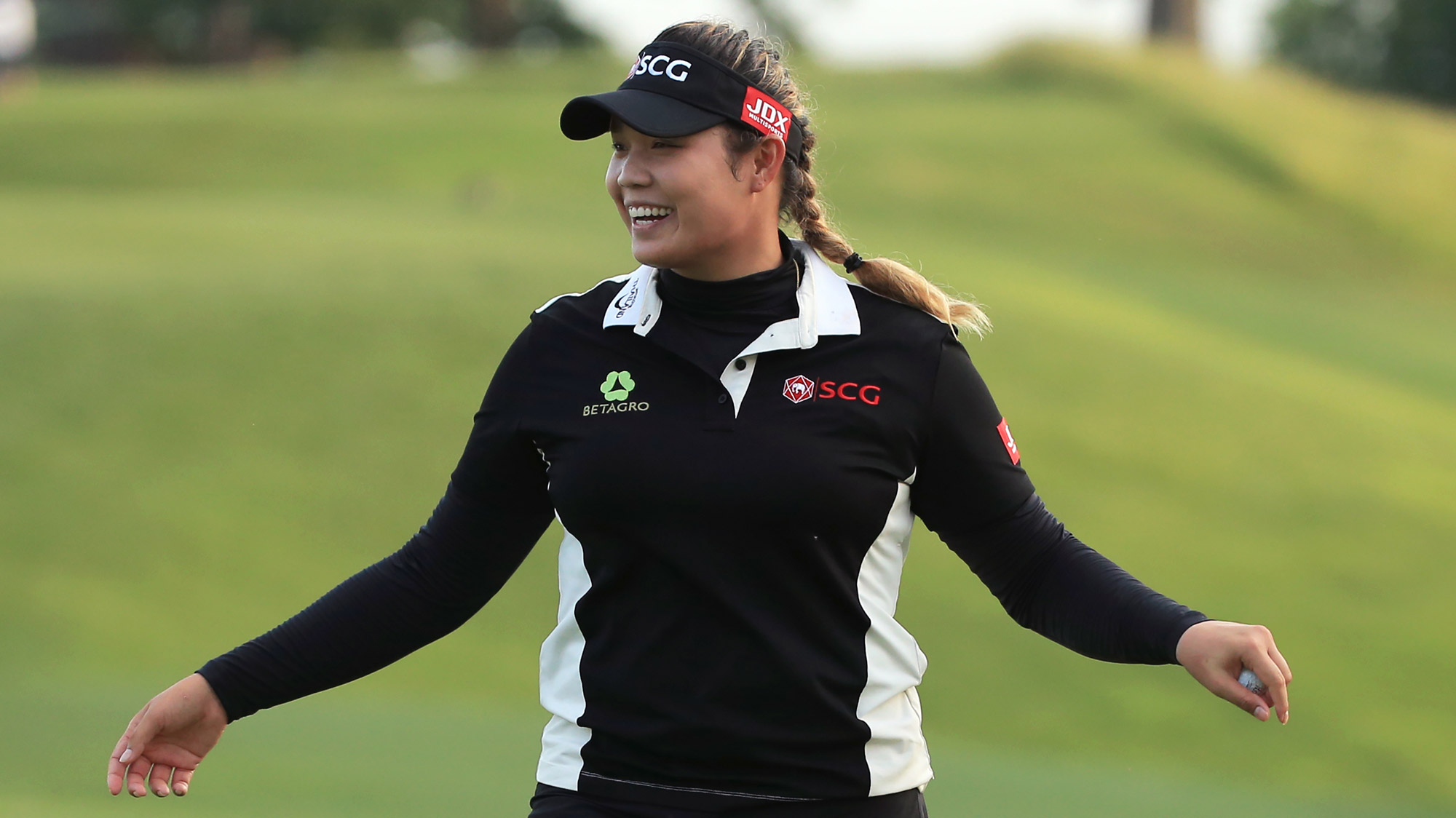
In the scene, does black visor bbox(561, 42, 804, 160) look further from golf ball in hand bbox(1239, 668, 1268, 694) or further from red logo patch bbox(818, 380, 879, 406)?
golf ball in hand bbox(1239, 668, 1268, 694)

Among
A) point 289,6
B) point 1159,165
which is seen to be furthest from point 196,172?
point 289,6

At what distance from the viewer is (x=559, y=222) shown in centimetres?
1839

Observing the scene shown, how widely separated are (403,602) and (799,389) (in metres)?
0.87

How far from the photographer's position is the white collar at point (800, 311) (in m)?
3.08

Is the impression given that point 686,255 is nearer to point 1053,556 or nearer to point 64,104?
point 1053,556

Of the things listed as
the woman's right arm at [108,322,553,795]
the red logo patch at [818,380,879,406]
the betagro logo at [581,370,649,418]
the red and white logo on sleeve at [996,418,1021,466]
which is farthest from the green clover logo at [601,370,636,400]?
the red and white logo on sleeve at [996,418,1021,466]

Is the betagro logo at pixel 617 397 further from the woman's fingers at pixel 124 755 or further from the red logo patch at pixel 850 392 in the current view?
the woman's fingers at pixel 124 755

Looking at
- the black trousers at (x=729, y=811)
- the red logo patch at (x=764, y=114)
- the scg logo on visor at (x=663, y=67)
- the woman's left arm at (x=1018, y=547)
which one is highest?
the scg logo on visor at (x=663, y=67)

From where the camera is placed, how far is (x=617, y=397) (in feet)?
10.0

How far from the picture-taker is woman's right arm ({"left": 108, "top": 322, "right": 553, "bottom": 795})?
322cm

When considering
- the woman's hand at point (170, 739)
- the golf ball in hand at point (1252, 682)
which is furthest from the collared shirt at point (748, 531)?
the woman's hand at point (170, 739)

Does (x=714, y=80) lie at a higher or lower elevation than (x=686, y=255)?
higher

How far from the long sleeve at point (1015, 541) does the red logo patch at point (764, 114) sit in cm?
50

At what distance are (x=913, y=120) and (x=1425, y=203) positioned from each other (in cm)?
676
